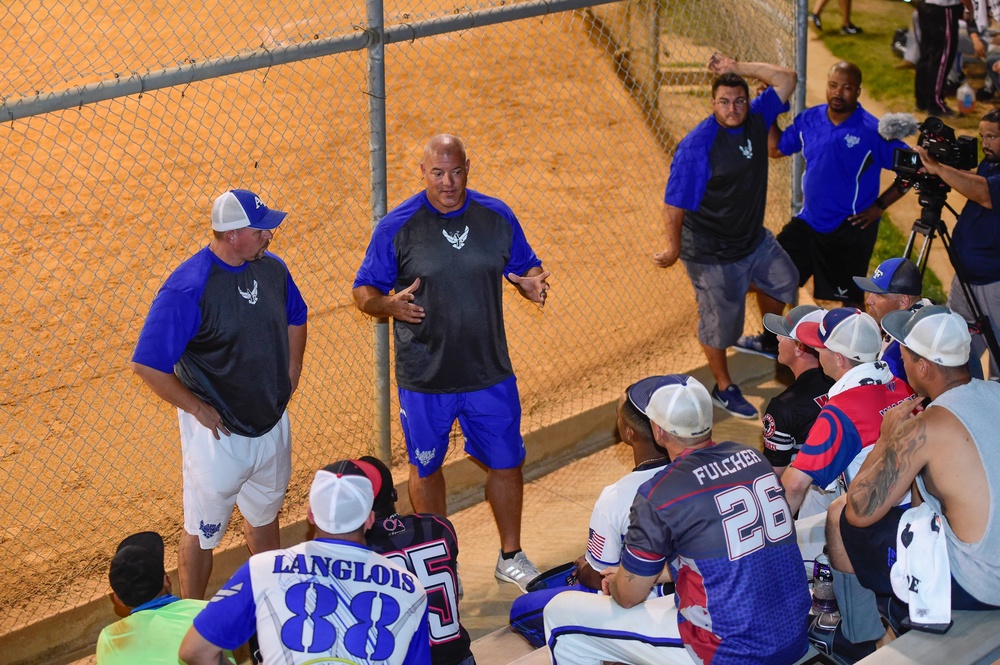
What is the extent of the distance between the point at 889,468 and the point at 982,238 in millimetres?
3460

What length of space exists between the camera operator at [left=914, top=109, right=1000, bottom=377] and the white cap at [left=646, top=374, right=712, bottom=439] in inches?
133

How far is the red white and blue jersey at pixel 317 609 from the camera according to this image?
3168 mm

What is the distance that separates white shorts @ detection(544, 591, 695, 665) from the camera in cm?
384

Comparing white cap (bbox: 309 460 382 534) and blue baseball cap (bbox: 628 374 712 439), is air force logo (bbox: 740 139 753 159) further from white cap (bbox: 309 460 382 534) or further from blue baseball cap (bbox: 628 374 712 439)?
white cap (bbox: 309 460 382 534)

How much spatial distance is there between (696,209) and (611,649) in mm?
3663

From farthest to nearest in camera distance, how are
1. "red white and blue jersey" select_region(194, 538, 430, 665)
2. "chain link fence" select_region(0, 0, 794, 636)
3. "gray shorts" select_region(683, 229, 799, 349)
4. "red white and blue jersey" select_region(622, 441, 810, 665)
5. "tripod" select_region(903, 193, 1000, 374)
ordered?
"gray shorts" select_region(683, 229, 799, 349) → "tripod" select_region(903, 193, 1000, 374) → "chain link fence" select_region(0, 0, 794, 636) → "red white and blue jersey" select_region(622, 441, 810, 665) → "red white and blue jersey" select_region(194, 538, 430, 665)

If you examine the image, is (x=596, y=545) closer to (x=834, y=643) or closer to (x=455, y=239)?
(x=834, y=643)

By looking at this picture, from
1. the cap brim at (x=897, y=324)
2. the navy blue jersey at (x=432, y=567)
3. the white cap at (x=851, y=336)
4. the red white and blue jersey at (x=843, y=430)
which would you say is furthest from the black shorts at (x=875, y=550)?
the navy blue jersey at (x=432, y=567)

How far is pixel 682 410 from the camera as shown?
379 centimetres

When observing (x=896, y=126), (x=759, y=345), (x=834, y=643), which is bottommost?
(x=759, y=345)

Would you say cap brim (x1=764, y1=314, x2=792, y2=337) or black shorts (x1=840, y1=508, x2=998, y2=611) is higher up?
cap brim (x1=764, y1=314, x2=792, y2=337)

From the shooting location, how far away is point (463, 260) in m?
5.35

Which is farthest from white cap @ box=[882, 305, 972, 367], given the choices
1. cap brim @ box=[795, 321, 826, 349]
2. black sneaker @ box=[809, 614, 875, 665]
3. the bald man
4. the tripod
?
the tripod

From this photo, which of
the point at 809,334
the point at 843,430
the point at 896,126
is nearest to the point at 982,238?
the point at 896,126
